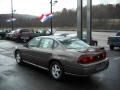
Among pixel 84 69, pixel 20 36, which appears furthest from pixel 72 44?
pixel 20 36

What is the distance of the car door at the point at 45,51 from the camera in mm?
7496

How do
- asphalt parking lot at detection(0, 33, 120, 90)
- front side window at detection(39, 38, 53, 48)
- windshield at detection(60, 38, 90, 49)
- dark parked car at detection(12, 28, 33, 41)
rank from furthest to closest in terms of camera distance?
1. dark parked car at detection(12, 28, 33, 41)
2. front side window at detection(39, 38, 53, 48)
3. windshield at detection(60, 38, 90, 49)
4. asphalt parking lot at detection(0, 33, 120, 90)

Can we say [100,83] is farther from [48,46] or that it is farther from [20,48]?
[20,48]

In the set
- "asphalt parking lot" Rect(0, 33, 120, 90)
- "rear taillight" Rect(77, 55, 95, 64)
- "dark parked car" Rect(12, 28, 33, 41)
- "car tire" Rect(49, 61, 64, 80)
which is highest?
"dark parked car" Rect(12, 28, 33, 41)

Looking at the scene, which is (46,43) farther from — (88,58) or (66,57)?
(88,58)

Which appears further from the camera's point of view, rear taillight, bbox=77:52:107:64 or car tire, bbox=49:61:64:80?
car tire, bbox=49:61:64:80

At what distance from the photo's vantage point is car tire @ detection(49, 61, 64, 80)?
7031mm

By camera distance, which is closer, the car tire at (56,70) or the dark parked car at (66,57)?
the dark parked car at (66,57)

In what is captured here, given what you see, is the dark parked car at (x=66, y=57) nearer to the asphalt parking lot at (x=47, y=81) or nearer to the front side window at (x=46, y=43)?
the front side window at (x=46, y=43)

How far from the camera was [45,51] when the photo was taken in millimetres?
7641

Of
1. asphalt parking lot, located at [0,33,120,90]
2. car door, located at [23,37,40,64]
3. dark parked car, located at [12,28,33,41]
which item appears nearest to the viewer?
asphalt parking lot, located at [0,33,120,90]

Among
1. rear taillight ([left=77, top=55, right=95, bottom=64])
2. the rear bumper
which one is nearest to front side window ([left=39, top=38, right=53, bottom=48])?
the rear bumper

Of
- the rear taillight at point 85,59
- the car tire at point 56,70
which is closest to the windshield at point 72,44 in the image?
the car tire at point 56,70

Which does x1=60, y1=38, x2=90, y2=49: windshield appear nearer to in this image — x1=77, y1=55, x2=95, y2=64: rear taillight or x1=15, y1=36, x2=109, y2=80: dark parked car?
x1=15, y1=36, x2=109, y2=80: dark parked car
